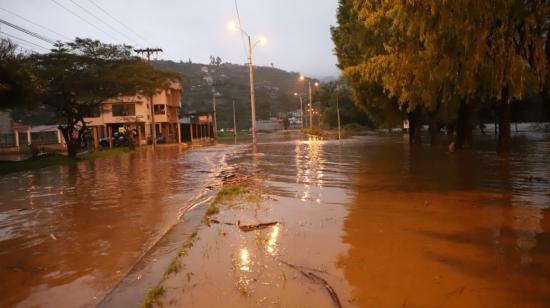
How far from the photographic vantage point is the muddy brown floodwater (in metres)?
4.56

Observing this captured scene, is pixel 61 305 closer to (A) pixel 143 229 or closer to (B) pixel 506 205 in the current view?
(A) pixel 143 229

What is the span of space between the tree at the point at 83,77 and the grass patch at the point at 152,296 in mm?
29109

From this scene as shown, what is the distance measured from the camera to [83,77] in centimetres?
3291

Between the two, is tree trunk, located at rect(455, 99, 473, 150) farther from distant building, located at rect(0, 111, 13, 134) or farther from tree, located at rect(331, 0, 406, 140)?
distant building, located at rect(0, 111, 13, 134)

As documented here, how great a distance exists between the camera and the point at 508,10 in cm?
921

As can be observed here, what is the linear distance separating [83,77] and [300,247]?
31.5 m

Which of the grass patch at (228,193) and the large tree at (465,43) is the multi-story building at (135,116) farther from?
the large tree at (465,43)

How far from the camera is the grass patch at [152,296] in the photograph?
14.3 ft

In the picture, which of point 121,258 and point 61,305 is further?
point 121,258

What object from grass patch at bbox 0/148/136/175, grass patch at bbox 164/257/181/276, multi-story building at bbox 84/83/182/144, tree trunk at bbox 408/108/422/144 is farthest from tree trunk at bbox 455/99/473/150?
multi-story building at bbox 84/83/182/144

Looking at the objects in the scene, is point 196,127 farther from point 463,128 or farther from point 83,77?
point 463,128

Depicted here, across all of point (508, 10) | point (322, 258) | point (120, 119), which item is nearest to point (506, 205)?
point (508, 10)

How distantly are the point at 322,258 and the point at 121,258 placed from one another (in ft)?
10.0

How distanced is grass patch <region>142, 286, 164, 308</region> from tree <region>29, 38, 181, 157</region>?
29109mm
